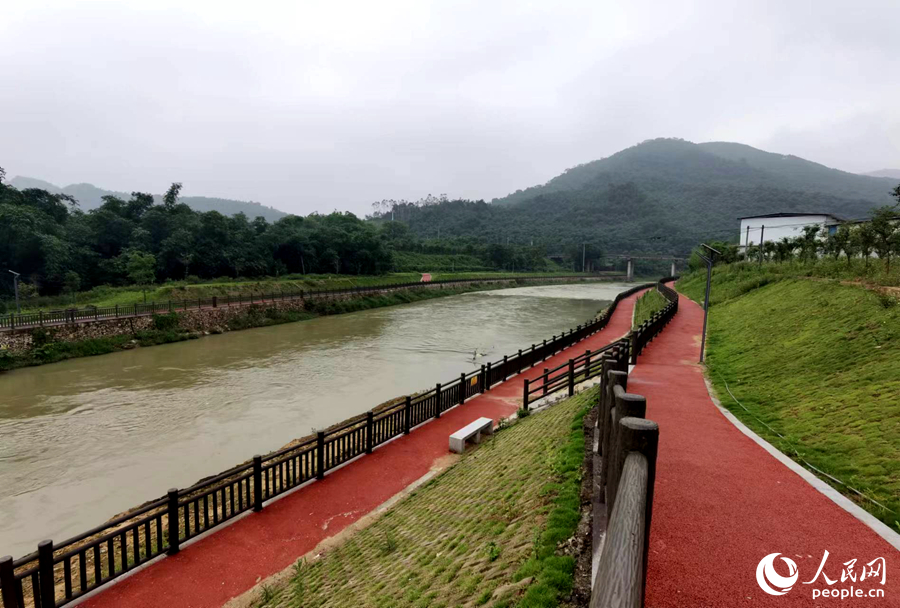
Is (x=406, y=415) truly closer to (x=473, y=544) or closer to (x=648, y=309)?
(x=473, y=544)

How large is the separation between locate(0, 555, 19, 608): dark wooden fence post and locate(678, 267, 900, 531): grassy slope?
9.69m

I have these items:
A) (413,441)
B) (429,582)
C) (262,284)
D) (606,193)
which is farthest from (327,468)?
(606,193)

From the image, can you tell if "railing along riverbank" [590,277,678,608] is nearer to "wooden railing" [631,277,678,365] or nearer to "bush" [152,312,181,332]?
"wooden railing" [631,277,678,365]

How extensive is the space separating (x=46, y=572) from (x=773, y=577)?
779 centimetres

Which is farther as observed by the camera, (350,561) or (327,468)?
(327,468)

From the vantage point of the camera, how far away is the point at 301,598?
539 cm

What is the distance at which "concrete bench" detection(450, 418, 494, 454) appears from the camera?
33.1 ft

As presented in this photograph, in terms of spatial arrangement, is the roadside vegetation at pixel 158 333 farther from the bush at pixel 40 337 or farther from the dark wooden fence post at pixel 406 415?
the dark wooden fence post at pixel 406 415

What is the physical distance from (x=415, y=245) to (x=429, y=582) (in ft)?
321

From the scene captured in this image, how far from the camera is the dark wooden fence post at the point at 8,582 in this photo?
15.1 ft

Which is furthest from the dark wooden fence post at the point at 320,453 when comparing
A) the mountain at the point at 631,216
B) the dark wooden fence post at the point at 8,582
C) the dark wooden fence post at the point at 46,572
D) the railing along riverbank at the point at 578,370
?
the mountain at the point at 631,216

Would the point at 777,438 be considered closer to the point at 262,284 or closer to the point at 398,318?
the point at 398,318

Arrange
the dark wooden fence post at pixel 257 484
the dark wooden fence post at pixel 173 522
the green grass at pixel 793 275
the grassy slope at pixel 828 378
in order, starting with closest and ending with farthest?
1. the grassy slope at pixel 828 378
2. the dark wooden fence post at pixel 173 522
3. the dark wooden fence post at pixel 257 484
4. the green grass at pixel 793 275
